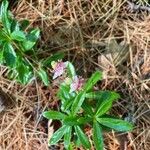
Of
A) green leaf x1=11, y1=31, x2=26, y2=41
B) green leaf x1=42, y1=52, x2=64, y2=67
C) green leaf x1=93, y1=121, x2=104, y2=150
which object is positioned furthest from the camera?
green leaf x1=42, y1=52, x2=64, y2=67

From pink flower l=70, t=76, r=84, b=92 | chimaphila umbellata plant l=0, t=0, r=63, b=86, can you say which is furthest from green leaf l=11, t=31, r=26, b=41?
pink flower l=70, t=76, r=84, b=92

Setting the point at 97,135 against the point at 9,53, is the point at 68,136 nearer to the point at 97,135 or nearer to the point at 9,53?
the point at 97,135

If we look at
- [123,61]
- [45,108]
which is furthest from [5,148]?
[123,61]

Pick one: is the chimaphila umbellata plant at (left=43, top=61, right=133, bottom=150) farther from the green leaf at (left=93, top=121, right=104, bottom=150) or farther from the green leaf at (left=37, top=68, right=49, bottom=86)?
the green leaf at (left=37, top=68, right=49, bottom=86)

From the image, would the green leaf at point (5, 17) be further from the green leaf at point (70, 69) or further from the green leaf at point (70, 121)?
the green leaf at point (70, 121)

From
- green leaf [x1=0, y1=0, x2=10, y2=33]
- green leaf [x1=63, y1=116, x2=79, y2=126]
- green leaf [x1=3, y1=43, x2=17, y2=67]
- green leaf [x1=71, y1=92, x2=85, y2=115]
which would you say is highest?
green leaf [x1=0, y1=0, x2=10, y2=33]

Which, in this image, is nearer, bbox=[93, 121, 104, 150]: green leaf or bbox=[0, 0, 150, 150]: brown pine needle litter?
bbox=[93, 121, 104, 150]: green leaf

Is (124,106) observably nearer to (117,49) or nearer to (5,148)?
(117,49)

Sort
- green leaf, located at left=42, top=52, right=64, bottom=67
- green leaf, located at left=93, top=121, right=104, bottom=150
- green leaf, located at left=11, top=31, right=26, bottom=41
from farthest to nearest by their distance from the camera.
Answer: green leaf, located at left=42, top=52, right=64, bottom=67 < green leaf, located at left=11, top=31, right=26, bottom=41 < green leaf, located at left=93, top=121, right=104, bottom=150
